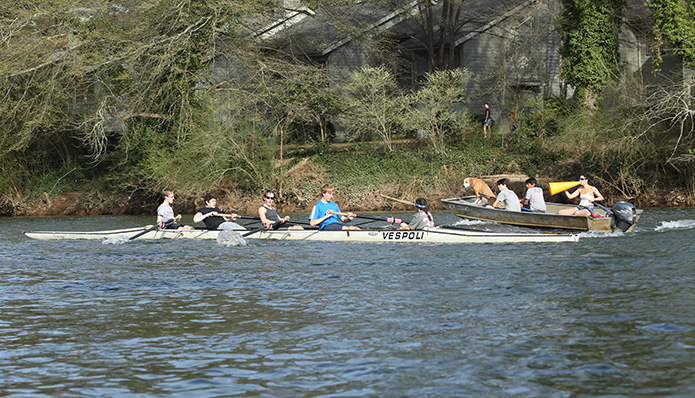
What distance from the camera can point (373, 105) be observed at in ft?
109

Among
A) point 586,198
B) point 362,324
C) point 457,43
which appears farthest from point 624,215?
point 457,43

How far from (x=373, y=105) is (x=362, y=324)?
2498 cm

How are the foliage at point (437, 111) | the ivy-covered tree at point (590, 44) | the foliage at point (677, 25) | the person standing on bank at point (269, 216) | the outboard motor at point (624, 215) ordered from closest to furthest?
the outboard motor at point (624, 215)
the person standing on bank at point (269, 216)
the foliage at point (677, 25)
the ivy-covered tree at point (590, 44)
the foliage at point (437, 111)

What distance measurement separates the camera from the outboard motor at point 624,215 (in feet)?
55.3

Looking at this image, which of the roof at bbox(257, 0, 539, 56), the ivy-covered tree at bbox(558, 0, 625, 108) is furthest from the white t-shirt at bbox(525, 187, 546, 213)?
the roof at bbox(257, 0, 539, 56)

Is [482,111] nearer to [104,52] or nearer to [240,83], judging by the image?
[240,83]

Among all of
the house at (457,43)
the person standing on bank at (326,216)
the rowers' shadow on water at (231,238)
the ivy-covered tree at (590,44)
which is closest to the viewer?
the person standing on bank at (326,216)

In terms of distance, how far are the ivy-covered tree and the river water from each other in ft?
54.2

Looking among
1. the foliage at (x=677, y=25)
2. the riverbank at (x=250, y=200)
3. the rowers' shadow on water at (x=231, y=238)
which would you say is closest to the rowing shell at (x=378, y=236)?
the rowers' shadow on water at (x=231, y=238)

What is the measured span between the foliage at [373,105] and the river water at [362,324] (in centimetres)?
1814

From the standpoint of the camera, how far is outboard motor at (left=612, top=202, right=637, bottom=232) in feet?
55.3

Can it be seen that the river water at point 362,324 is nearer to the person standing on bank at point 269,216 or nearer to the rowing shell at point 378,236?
the rowing shell at point 378,236

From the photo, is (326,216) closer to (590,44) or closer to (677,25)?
(677,25)

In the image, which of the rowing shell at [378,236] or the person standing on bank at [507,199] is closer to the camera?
the rowing shell at [378,236]
